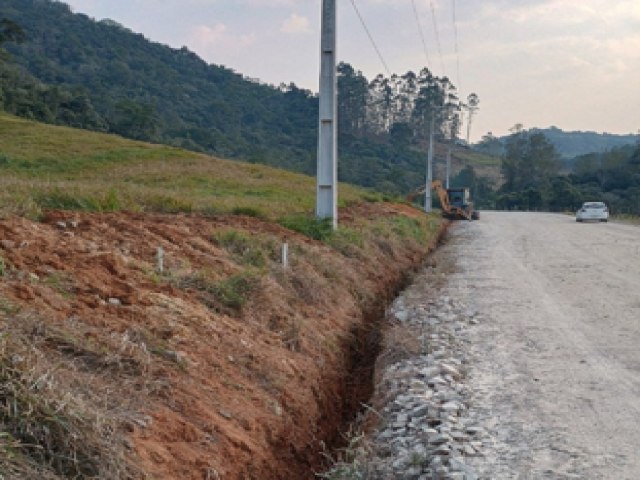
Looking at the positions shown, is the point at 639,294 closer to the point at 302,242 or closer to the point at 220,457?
the point at 302,242

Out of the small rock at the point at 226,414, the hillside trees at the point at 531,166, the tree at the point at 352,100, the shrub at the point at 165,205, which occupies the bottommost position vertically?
the small rock at the point at 226,414

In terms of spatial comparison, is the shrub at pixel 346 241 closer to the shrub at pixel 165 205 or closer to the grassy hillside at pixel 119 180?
the grassy hillside at pixel 119 180

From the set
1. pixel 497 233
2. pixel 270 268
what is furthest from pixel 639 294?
pixel 497 233

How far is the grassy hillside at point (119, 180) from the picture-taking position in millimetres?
10450

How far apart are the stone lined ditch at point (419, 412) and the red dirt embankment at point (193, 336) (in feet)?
1.56

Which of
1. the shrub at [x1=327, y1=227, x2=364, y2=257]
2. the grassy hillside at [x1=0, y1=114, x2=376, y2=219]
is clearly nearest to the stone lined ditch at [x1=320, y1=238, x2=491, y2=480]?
the shrub at [x1=327, y1=227, x2=364, y2=257]

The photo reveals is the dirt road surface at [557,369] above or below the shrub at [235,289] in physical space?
below

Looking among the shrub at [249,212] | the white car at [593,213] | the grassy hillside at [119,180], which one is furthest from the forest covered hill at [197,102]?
the shrub at [249,212]

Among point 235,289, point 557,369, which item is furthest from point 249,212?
point 557,369

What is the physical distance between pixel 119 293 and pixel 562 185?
248 feet

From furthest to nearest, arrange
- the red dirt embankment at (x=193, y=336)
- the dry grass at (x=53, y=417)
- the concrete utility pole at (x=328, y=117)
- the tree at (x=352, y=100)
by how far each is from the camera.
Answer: the tree at (x=352, y=100) → the concrete utility pole at (x=328, y=117) → the red dirt embankment at (x=193, y=336) → the dry grass at (x=53, y=417)

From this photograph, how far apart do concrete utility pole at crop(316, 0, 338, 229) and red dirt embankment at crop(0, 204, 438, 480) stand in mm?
4954

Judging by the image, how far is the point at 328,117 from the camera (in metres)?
14.6

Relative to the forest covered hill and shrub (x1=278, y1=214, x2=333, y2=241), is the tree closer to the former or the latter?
the forest covered hill
